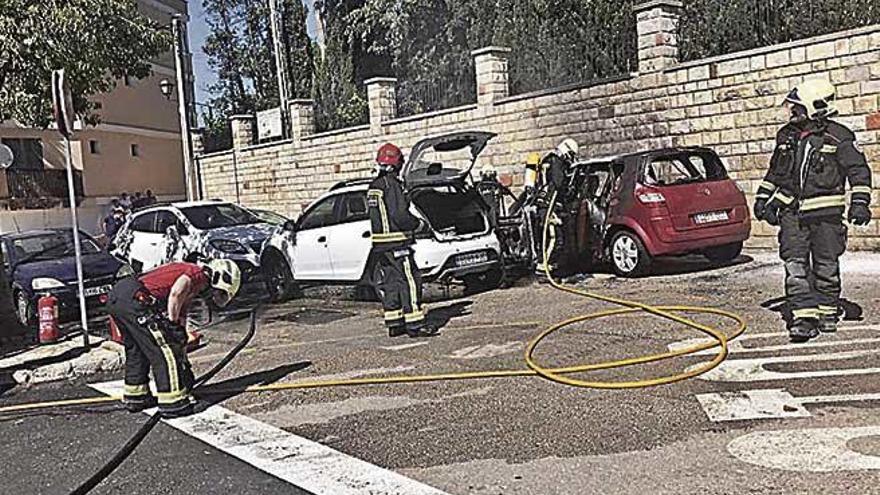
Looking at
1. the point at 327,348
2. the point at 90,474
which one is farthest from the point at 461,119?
the point at 90,474

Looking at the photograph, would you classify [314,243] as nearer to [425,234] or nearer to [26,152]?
[425,234]

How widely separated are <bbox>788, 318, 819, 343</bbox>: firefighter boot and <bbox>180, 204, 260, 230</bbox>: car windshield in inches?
353

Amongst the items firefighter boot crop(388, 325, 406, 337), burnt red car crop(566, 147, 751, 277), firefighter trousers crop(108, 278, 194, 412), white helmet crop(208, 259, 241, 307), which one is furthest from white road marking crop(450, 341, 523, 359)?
burnt red car crop(566, 147, 751, 277)

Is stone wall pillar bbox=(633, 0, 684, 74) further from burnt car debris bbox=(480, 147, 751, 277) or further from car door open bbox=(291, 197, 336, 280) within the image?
car door open bbox=(291, 197, 336, 280)

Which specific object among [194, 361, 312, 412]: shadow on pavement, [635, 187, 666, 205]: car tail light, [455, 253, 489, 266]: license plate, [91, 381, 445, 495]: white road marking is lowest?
[91, 381, 445, 495]: white road marking

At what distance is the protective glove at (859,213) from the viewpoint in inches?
273

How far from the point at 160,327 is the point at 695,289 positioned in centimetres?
638

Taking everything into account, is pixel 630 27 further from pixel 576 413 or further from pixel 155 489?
pixel 155 489

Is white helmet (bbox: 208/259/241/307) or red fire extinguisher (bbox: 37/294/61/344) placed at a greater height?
white helmet (bbox: 208/259/241/307)

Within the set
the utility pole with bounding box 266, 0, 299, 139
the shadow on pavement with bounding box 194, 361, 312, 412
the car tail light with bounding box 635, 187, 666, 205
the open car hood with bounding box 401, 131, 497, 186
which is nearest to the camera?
the shadow on pavement with bounding box 194, 361, 312, 412

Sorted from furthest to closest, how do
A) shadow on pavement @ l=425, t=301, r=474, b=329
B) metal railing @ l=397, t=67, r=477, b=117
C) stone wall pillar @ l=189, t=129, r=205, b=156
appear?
stone wall pillar @ l=189, t=129, r=205, b=156 < metal railing @ l=397, t=67, r=477, b=117 < shadow on pavement @ l=425, t=301, r=474, b=329

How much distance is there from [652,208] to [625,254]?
2.79 ft

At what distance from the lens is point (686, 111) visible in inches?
554

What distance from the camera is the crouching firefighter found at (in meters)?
6.21
